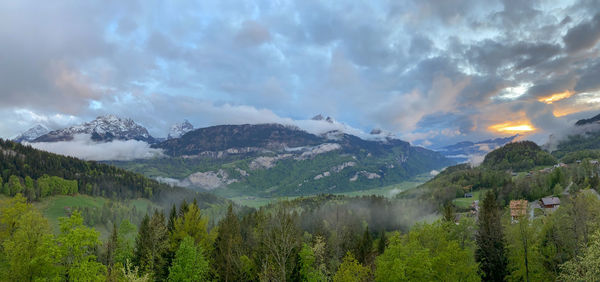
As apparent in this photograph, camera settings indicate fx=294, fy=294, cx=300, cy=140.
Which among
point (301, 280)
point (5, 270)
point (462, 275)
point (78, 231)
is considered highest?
point (78, 231)

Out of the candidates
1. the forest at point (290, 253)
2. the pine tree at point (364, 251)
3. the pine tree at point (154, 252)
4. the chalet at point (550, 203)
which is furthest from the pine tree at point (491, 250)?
the chalet at point (550, 203)

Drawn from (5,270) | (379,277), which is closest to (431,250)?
(379,277)

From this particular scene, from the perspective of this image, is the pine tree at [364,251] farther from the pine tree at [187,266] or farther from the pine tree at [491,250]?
the pine tree at [187,266]

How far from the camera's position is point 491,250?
61.4 meters

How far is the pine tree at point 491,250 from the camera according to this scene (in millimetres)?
60312

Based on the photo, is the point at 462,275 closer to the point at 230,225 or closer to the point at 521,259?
the point at 521,259

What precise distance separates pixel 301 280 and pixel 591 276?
4197 centimetres

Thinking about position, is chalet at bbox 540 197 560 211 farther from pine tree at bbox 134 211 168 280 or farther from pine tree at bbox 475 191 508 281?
pine tree at bbox 134 211 168 280

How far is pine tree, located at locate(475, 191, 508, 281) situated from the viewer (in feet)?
198

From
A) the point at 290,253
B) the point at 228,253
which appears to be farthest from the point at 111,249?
the point at 290,253

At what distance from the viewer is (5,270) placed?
44031 millimetres

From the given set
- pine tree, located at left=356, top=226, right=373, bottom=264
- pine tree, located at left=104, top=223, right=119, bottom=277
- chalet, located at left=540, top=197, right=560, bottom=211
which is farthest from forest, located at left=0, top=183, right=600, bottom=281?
chalet, located at left=540, top=197, right=560, bottom=211

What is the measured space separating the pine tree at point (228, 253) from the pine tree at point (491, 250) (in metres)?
48.9

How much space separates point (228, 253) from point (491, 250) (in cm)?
5456
